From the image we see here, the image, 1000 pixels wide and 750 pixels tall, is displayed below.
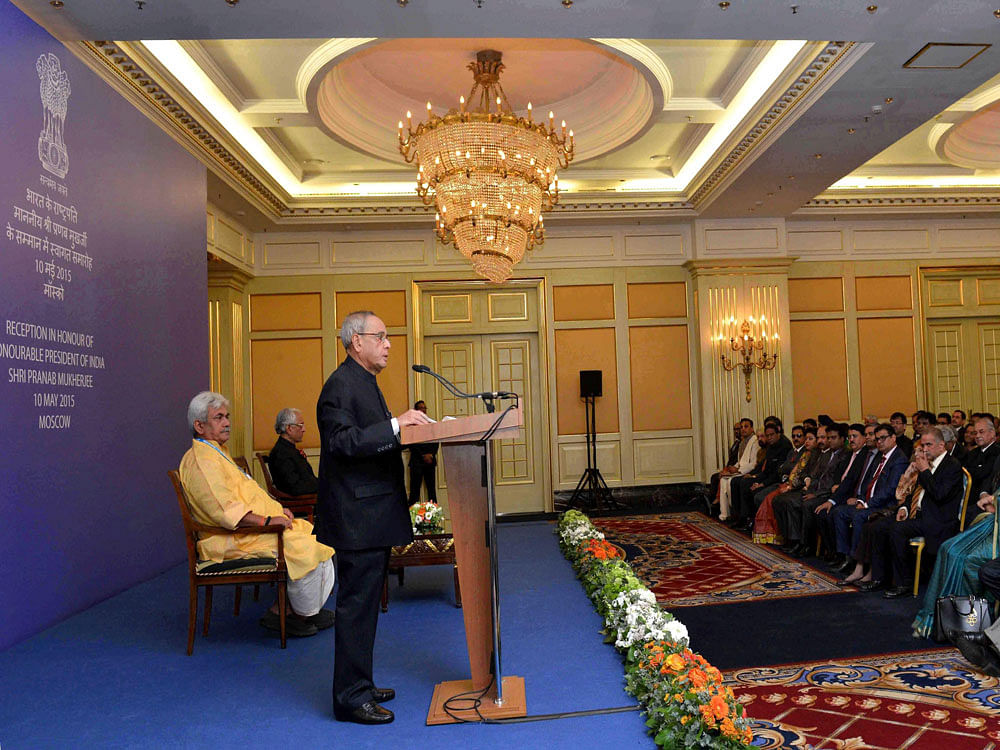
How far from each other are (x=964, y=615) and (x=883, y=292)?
7854mm

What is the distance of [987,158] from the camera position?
377 inches

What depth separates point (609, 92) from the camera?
781 cm

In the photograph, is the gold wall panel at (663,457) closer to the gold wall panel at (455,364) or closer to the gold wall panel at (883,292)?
the gold wall panel at (455,364)

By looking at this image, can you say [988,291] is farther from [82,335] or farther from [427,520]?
[82,335]

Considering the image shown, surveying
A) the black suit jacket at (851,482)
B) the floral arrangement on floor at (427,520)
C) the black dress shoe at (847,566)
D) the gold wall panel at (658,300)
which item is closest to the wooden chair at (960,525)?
the black dress shoe at (847,566)

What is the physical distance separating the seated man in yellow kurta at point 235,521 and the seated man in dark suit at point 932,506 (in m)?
3.94

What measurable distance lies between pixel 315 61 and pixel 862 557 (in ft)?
19.5

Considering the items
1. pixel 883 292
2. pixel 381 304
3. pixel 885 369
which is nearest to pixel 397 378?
pixel 381 304

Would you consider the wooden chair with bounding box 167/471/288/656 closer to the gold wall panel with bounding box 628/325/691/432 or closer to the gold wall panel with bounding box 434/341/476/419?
the gold wall panel with bounding box 434/341/476/419

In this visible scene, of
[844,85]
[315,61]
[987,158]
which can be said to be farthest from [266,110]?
[987,158]

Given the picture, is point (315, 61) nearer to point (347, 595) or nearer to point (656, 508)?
point (347, 595)

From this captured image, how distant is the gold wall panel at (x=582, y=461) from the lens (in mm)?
10578

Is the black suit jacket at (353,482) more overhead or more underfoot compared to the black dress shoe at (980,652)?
more overhead

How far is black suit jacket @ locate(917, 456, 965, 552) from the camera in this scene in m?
5.16
